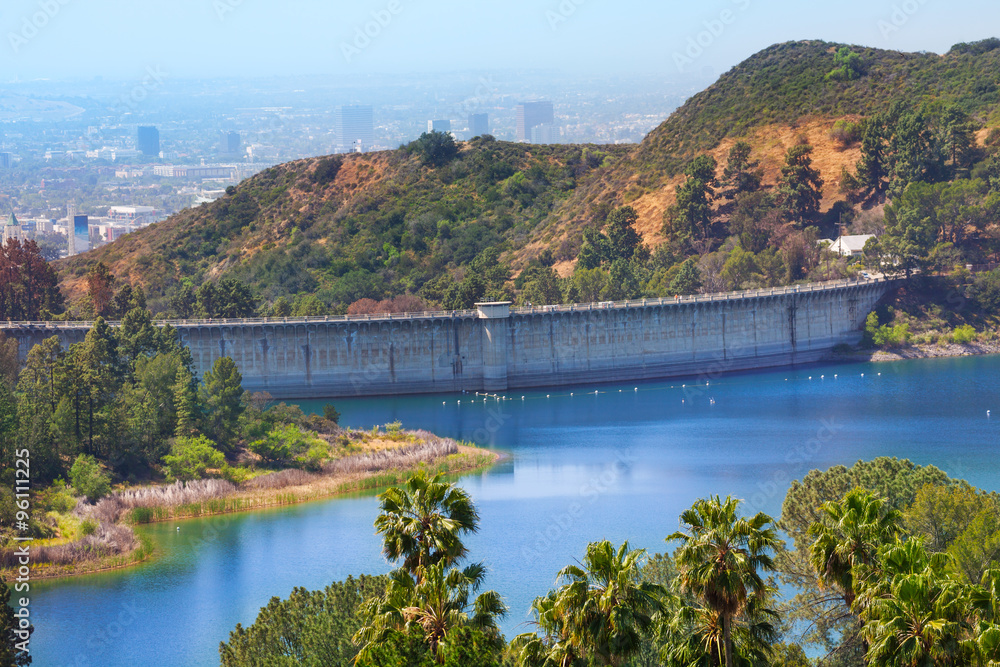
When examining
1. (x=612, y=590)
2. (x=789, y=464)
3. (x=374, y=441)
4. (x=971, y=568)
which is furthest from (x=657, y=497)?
(x=612, y=590)

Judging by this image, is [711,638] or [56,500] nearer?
[711,638]

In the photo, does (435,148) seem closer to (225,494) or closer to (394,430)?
(394,430)

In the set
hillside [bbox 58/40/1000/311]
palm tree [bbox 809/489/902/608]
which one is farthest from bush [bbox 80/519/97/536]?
hillside [bbox 58/40/1000/311]

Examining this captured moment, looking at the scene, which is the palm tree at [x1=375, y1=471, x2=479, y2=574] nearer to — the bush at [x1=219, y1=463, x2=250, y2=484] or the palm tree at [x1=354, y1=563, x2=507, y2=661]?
the palm tree at [x1=354, y1=563, x2=507, y2=661]

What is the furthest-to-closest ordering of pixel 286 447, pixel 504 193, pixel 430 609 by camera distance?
1. pixel 504 193
2. pixel 286 447
3. pixel 430 609

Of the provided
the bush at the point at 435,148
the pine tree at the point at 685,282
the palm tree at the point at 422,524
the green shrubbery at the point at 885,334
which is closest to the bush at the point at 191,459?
the palm tree at the point at 422,524

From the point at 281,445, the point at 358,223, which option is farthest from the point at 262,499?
the point at 358,223

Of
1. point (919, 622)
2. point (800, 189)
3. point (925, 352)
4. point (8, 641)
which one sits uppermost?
point (800, 189)

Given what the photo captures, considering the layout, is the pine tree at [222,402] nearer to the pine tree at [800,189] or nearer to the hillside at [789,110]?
the hillside at [789,110]
